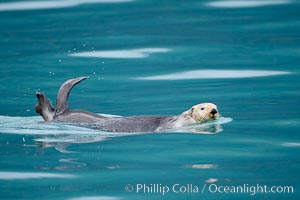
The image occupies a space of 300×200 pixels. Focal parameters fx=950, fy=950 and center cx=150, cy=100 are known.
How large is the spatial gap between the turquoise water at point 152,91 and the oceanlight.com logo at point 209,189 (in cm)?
1

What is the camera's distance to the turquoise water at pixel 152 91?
5.81 m

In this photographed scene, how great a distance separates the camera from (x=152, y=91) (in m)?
8.67

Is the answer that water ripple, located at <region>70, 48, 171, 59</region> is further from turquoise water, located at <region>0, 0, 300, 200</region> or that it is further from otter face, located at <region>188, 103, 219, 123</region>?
otter face, located at <region>188, 103, 219, 123</region>

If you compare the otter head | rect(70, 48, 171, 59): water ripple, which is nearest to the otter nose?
the otter head

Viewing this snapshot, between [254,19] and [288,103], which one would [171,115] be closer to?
[288,103]

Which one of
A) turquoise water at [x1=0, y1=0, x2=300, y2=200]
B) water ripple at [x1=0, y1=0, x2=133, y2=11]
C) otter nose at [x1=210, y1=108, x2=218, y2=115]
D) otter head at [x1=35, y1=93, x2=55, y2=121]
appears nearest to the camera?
turquoise water at [x1=0, y1=0, x2=300, y2=200]

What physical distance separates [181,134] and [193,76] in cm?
235

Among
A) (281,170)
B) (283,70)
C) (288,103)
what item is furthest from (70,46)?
(281,170)

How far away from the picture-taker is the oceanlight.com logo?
5516 millimetres

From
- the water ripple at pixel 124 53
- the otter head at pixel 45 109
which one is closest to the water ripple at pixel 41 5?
the water ripple at pixel 124 53

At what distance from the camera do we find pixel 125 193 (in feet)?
18.2

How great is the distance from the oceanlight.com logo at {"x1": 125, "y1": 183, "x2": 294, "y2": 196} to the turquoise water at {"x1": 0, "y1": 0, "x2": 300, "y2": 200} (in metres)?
0.01

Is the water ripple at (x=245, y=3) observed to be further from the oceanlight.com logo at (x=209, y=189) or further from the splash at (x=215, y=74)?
the oceanlight.com logo at (x=209, y=189)

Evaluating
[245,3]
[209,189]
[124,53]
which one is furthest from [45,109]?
[245,3]
